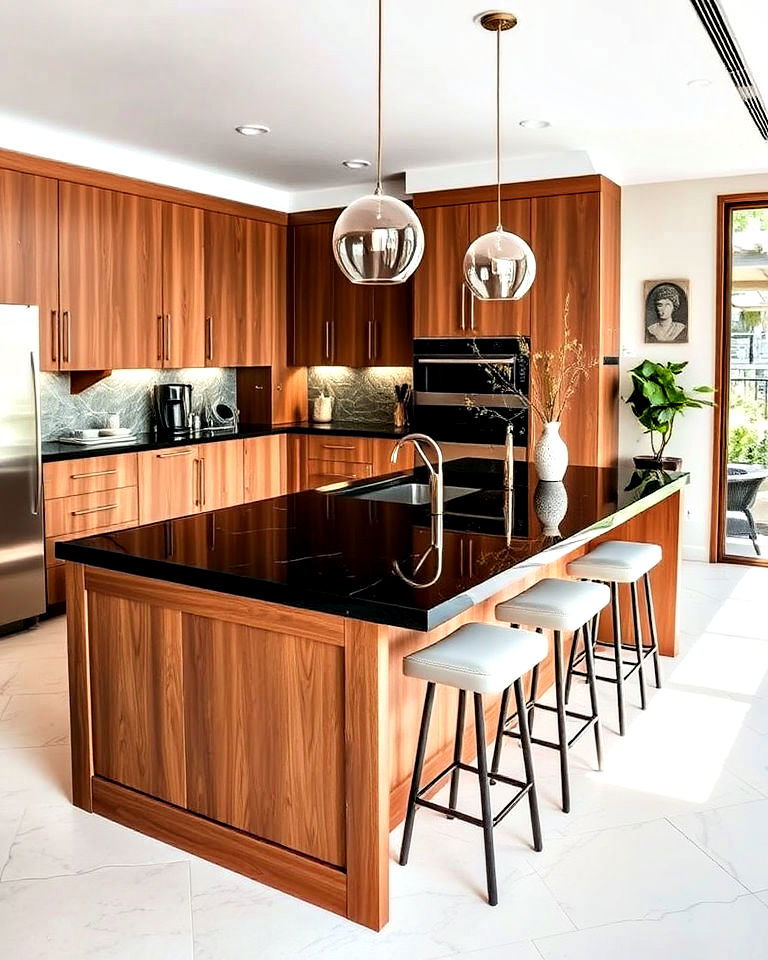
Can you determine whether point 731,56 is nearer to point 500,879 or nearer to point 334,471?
point 500,879

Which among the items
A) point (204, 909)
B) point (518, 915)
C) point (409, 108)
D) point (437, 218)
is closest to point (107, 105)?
point (409, 108)

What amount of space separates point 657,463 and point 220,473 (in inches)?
112

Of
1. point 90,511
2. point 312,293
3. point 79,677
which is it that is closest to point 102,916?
point 79,677

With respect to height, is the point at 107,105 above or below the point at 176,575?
above

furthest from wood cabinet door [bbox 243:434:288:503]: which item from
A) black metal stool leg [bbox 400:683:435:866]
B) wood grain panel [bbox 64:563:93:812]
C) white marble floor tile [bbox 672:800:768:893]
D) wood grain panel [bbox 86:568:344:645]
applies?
white marble floor tile [bbox 672:800:768:893]

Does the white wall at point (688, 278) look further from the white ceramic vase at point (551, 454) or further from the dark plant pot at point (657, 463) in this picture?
the white ceramic vase at point (551, 454)

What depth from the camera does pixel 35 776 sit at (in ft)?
10.6

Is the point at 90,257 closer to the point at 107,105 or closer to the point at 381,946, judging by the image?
the point at 107,105

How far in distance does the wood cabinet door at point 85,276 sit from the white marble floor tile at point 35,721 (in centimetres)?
207

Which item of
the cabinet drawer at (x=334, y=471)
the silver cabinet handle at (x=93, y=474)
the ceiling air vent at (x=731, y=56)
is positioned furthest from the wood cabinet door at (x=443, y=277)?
the silver cabinet handle at (x=93, y=474)

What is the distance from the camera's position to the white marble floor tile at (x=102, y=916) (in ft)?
7.45

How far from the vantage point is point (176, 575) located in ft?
8.13

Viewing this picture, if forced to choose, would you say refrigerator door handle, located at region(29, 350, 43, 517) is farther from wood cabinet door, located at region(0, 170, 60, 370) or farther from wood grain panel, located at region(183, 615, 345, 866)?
wood grain panel, located at region(183, 615, 345, 866)

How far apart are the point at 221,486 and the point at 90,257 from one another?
1677 mm
